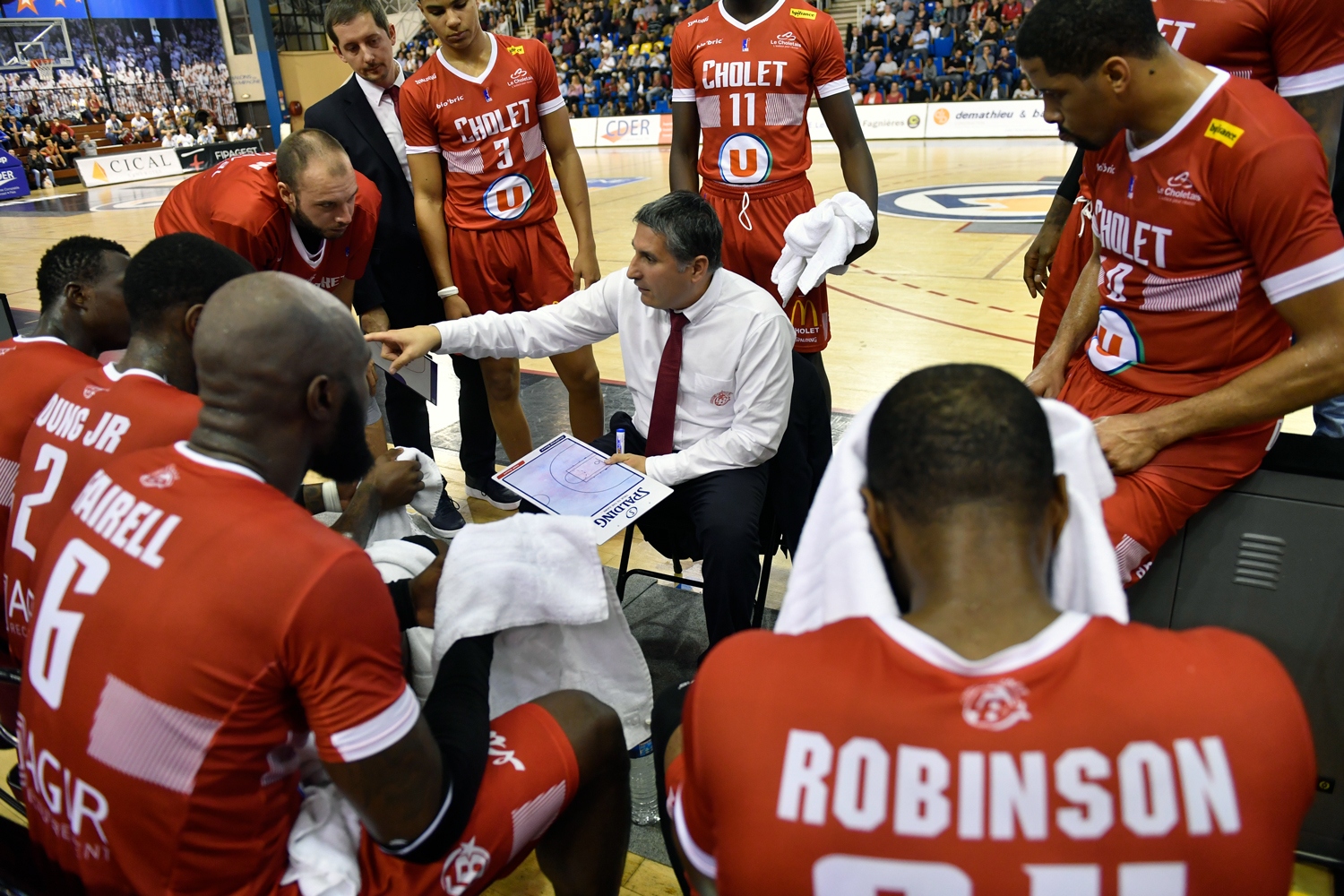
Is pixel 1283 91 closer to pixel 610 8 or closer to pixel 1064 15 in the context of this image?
pixel 1064 15

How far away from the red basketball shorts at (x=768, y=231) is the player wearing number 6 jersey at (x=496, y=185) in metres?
0.56

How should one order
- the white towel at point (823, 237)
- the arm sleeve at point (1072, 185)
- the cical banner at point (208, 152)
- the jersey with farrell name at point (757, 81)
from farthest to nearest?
1. the cical banner at point (208, 152)
2. the jersey with farrell name at point (757, 81)
3. the white towel at point (823, 237)
4. the arm sleeve at point (1072, 185)

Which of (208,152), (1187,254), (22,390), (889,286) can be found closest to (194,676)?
(22,390)

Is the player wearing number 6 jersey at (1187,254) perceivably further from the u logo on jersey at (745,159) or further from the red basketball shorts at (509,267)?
the red basketball shorts at (509,267)

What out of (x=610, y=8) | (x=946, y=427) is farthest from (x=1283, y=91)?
(x=610, y=8)

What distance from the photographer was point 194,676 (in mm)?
1206

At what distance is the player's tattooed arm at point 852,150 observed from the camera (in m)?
3.50

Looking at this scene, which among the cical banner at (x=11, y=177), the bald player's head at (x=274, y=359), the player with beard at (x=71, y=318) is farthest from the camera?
the cical banner at (x=11, y=177)

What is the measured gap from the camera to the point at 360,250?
3283 mm

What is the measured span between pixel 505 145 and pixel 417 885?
2.89 meters

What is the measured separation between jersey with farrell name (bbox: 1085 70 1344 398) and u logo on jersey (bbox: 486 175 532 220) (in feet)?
7.44

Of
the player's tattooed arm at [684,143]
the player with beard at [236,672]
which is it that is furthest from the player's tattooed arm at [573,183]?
the player with beard at [236,672]

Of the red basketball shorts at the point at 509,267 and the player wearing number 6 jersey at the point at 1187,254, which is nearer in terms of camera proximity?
the player wearing number 6 jersey at the point at 1187,254

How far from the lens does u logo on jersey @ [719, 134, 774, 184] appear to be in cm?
357
